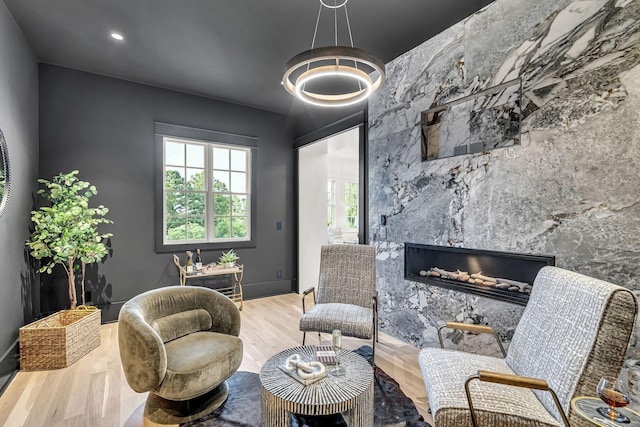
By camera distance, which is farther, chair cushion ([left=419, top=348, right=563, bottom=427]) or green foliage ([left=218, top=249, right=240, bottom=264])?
green foliage ([left=218, top=249, right=240, bottom=264])

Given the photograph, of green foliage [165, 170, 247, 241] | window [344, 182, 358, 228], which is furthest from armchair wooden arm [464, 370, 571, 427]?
window [344, 182, 358, 228]

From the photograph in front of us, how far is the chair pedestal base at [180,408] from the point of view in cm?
197

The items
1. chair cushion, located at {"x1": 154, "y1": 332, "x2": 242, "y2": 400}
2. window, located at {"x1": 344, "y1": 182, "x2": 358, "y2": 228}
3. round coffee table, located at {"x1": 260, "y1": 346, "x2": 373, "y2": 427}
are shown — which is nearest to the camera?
round coffee table, located at {"x1": 260, "y1": 346, "x2": 373, "y2": 427}

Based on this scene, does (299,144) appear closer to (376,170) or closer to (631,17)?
(376,170)

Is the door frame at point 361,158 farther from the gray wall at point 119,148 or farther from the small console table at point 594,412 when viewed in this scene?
the small console table at point 594,412

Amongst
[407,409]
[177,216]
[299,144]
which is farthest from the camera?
[299,144]

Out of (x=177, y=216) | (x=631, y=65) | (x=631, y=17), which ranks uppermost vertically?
(x=631, y=17)

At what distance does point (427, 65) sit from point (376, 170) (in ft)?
3.88

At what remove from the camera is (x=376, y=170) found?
361 centimetres

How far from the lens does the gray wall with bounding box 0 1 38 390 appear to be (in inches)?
99.5

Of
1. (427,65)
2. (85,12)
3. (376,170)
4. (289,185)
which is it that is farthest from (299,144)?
(85,12)

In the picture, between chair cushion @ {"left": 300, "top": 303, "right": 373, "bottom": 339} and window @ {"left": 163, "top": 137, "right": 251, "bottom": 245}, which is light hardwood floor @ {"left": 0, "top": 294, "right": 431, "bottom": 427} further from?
window @ {"left": 163, "top": 137, "right": 251, "bottom": 245}

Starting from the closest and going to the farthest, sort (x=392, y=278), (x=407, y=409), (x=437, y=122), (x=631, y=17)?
(x=631, y=17) < (x=407, y=409) < (x=437, y=122) < (x=392, y=278)

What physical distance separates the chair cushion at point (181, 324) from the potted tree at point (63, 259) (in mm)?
1226
